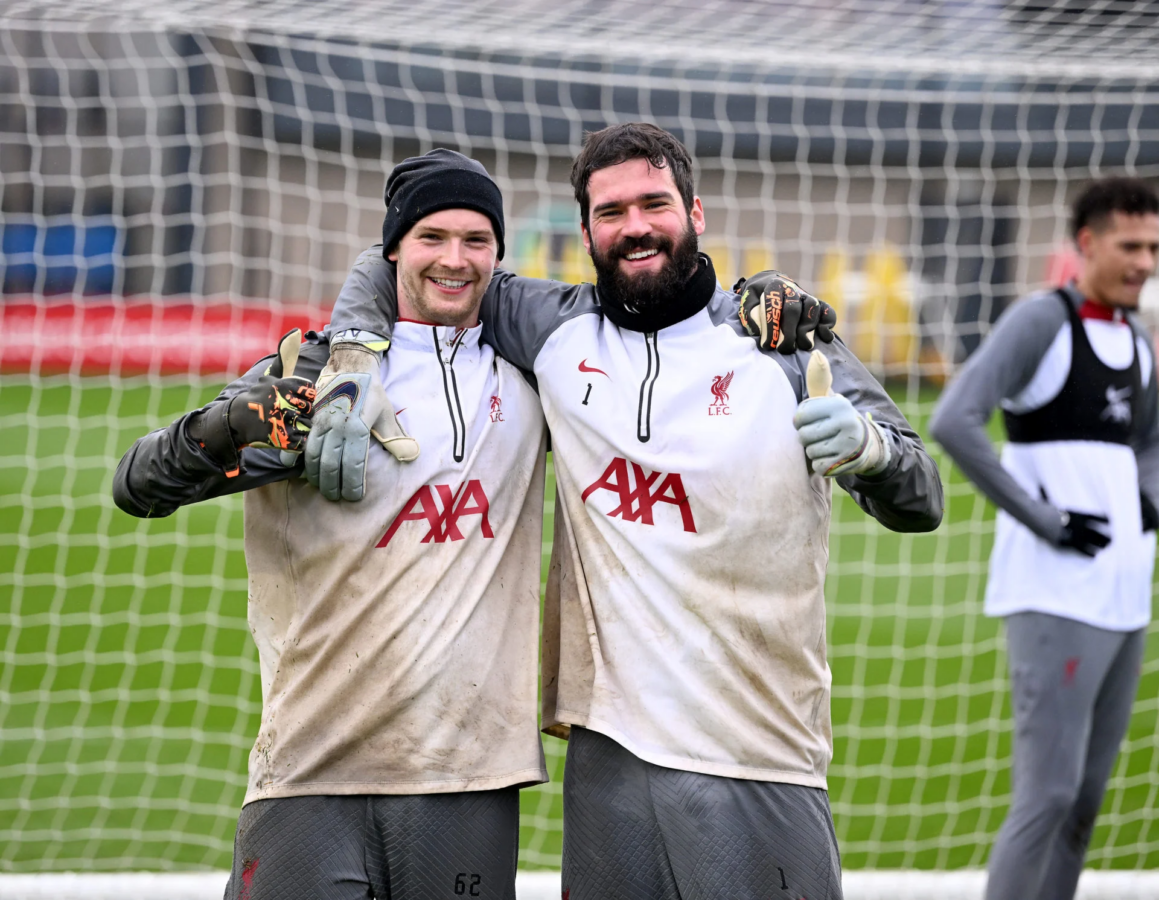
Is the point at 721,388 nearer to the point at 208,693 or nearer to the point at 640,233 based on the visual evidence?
the point at 640,233

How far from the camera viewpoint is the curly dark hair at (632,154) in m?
2.72

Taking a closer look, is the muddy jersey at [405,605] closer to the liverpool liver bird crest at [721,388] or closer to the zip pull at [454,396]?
the zip pull at [454,396]

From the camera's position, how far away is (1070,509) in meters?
3.78

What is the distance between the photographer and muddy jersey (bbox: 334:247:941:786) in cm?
259

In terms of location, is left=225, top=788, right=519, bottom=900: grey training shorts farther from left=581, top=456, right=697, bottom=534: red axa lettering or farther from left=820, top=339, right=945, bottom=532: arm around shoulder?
left=820, top=339, right=945, bottom=532: arm around shoulder

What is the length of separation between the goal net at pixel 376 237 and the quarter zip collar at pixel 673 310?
275 cm

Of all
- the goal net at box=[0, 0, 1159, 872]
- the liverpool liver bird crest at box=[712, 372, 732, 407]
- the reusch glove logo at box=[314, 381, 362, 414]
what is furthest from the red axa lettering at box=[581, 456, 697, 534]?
the goal net at box=[0, 0, 1159, 872]

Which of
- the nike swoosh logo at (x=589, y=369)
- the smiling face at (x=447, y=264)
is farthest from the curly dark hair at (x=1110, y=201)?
the smiling face at (x=447, y=264)

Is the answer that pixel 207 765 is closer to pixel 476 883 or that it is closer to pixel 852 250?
pixel 476 883

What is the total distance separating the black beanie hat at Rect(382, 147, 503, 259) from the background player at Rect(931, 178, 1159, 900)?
1.61m

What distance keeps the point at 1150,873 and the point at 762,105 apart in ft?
39.1

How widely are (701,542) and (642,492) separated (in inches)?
6.1

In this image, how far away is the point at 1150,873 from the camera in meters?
4.37

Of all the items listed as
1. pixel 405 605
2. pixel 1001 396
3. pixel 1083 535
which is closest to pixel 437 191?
pixel 405 605
